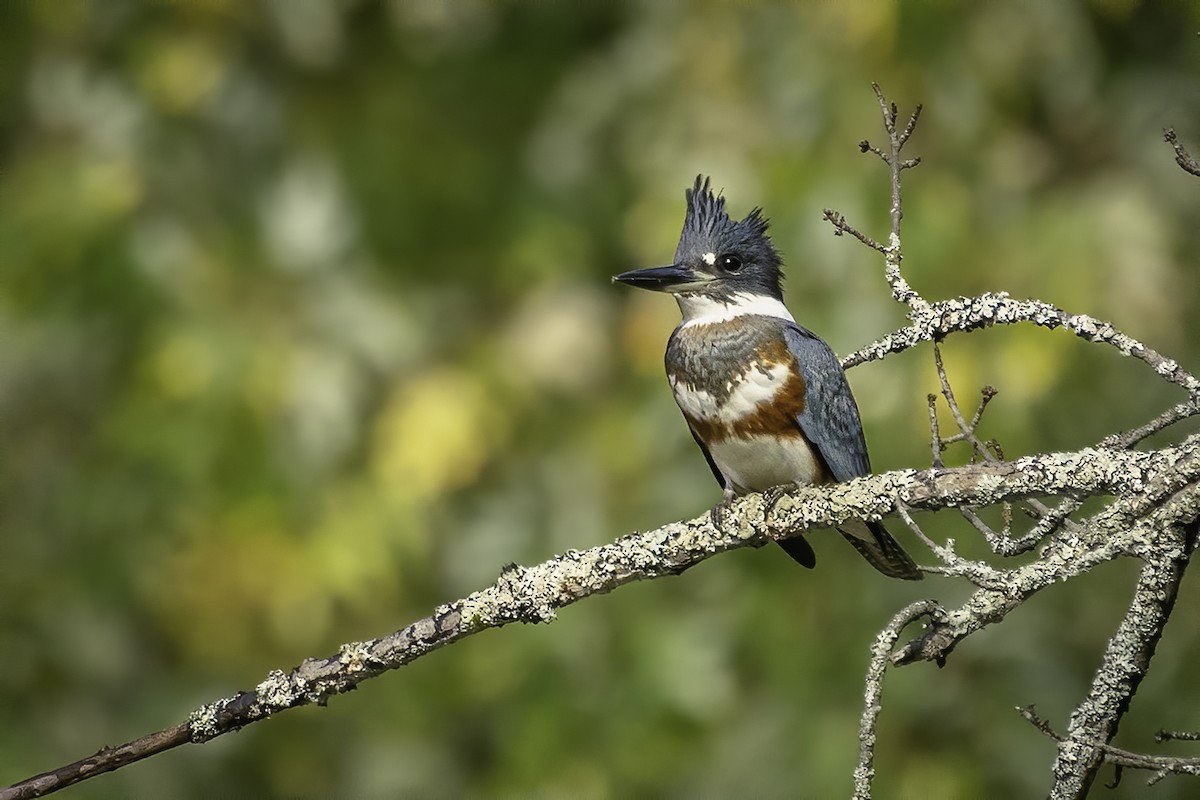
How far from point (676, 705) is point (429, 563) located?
2.73 feet

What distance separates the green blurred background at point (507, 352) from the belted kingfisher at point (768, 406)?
38 centimetres

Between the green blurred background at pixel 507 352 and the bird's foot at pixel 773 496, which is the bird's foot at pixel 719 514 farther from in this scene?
the green blurred background at pixel 507 352

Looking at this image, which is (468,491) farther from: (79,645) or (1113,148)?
(1113,148)

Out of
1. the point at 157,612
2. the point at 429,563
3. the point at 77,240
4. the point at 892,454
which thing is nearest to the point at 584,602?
the point at 429,563

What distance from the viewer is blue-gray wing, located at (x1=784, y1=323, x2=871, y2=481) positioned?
8.07 ft

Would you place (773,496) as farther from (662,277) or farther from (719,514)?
(662,277)

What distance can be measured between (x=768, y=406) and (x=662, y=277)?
36 cm

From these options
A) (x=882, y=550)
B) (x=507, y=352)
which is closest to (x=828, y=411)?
(x=882, y=550)

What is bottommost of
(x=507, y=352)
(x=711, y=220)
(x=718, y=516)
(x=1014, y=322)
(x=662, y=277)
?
(x=1014, y=322)

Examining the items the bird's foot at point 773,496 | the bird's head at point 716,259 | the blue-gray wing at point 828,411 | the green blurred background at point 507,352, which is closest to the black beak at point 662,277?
the bird's head at point 716,259

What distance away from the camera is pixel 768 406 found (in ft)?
8.10

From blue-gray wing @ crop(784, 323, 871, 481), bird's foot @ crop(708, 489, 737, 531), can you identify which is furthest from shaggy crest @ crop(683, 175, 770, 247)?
bird's foot @ crop(708, 489, 737, 531)

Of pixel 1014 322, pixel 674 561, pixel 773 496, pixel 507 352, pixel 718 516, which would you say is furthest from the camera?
pixel 507 352

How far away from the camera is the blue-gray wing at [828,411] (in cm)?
246
